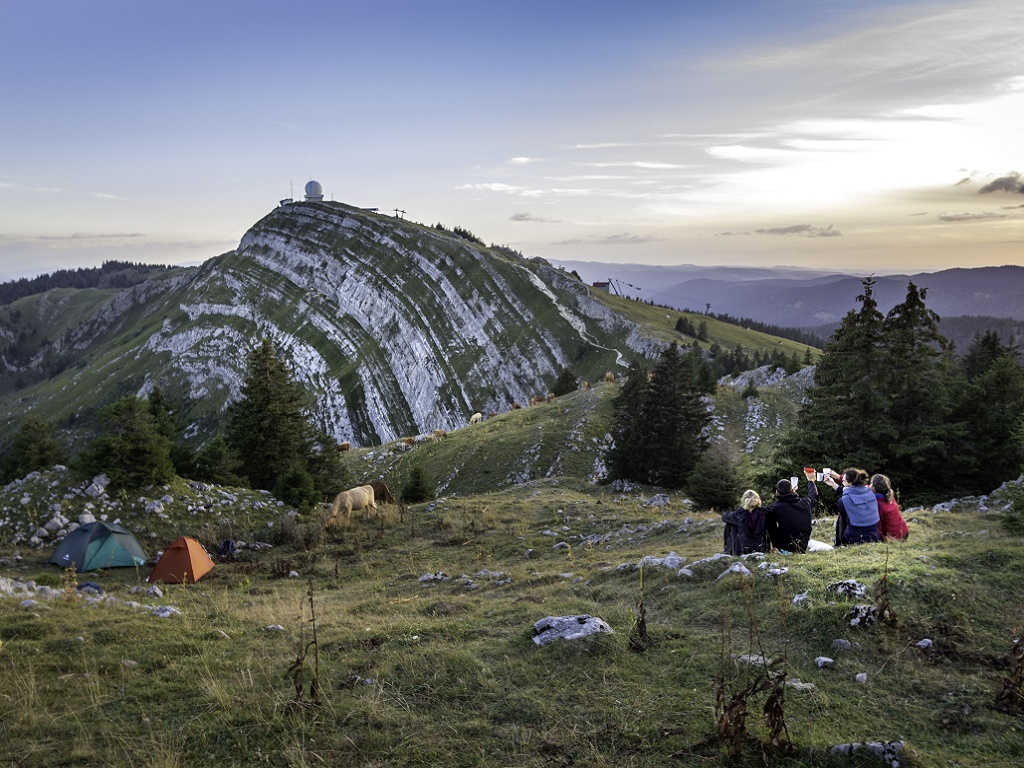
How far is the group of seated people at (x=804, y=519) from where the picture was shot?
1120cm

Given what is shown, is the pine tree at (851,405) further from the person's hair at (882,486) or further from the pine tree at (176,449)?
the pine tree at (176,449)

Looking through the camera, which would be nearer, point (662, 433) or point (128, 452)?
point (128, 452)

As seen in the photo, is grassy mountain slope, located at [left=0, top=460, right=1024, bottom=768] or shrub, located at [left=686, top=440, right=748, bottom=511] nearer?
grassy mountain slope, located at [left=0, top=460, right=1024, bottom=768]

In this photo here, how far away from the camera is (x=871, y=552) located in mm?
9750

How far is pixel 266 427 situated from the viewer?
88.1ft

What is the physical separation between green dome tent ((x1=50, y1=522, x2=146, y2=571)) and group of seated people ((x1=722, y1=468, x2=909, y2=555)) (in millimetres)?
15354

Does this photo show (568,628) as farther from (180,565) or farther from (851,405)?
(851,405)

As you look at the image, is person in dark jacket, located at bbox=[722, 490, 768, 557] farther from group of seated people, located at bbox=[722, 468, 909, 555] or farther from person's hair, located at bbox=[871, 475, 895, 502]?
person's hair, located at bbox=[871, 475, 895, 502]

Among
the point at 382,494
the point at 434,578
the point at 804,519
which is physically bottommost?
the point at 382,494

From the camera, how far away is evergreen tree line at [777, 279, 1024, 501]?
19281mm

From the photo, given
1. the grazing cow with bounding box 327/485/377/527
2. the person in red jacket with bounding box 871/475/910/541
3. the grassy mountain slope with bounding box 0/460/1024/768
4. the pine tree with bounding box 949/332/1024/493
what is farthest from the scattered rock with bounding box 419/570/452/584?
the pine tree with bounding box 949/332/1024/493

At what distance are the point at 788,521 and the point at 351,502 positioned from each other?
14082mm

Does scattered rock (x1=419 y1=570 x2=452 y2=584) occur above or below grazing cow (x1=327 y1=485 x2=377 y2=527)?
above

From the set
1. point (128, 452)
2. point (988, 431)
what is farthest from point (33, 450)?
point (988, 431)
